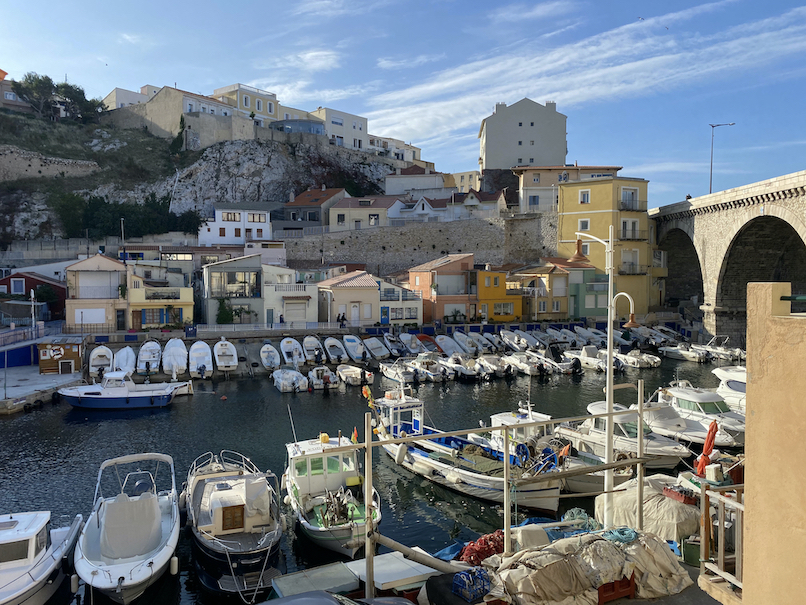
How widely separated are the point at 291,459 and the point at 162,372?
1774 centimetres

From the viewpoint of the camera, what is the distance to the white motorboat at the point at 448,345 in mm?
34812

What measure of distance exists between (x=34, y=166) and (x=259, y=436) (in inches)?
2232

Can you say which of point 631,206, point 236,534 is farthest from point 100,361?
point 631,206

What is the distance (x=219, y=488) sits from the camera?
44.1 ft

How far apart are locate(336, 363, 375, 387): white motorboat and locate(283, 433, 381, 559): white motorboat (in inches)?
548

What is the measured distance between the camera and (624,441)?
1773 centimetres

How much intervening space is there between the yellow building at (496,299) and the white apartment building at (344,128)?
40136 millimetres

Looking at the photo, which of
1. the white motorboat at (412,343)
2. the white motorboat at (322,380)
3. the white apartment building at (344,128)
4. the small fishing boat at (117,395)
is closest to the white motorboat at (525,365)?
the white motorboat at (412,343)

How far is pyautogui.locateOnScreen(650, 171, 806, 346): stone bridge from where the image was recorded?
117ft

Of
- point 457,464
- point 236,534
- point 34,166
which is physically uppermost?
point 34,166

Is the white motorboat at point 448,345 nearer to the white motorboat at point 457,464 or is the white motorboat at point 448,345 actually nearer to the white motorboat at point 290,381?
the white motorboat at point 290,381

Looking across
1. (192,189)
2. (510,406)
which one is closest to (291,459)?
(510,406)

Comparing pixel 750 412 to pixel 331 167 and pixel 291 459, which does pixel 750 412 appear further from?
pixel 331 167

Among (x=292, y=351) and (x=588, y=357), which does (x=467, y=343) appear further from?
(x=292, y=351)
